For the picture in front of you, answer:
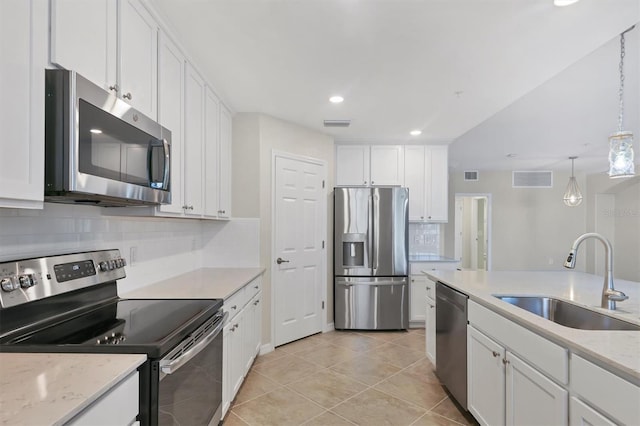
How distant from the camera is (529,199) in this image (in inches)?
290

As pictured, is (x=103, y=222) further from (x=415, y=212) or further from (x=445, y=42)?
(x=415, y=212)

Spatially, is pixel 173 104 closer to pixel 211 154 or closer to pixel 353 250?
pixel 211 154

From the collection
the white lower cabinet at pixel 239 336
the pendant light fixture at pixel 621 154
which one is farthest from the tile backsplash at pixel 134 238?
the pendant light fixture at pixel 621 154

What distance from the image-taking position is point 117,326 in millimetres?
1455

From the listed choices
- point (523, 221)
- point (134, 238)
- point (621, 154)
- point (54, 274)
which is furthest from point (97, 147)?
point (523, 221)

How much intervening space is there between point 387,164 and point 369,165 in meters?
0.26

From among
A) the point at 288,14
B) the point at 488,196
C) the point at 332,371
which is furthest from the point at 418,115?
the point at 488,196

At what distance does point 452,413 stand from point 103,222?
8.61ft

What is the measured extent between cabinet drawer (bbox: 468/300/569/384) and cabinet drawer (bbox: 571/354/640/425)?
0.21ft

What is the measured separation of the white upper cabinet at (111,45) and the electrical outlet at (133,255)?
906 mm

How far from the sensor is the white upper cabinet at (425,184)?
4621 millimetres

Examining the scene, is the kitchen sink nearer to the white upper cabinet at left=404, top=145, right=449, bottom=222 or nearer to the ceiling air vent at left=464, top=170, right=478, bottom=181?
the white upper cabinet at left=404, top=145, right=449, bottom=222

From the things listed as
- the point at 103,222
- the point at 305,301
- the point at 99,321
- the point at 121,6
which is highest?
the point at 121,6

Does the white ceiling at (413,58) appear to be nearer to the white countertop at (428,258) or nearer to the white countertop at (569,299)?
the white countertop at (569,299)
